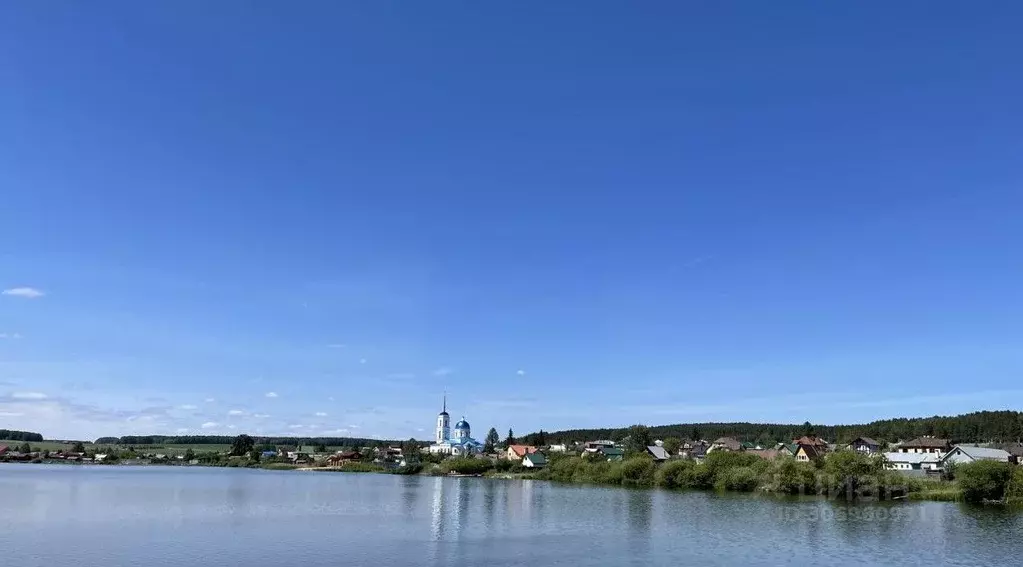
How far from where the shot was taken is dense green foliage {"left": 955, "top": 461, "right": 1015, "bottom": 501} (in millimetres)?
54844

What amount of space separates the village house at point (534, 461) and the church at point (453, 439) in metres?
42.9

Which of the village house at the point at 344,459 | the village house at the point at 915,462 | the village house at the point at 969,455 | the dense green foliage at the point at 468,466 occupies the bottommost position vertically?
the village house at the point at 344,459

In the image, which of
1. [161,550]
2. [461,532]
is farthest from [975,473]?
[161,550]

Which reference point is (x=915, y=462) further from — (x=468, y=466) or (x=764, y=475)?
(x=468, y=466)

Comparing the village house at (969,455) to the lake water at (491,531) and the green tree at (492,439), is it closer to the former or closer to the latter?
the lake water at (491,531)

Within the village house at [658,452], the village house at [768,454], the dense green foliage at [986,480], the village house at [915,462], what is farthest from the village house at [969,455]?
the village house at [658,452]

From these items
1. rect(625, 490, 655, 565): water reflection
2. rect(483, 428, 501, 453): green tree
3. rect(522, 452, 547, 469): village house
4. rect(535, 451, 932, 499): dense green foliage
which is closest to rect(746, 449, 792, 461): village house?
rect(535, 451, 932, 499): dense green foliage

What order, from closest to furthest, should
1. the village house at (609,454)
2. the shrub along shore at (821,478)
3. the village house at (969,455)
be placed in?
the shrub along shore at (821,478) < the village house at (969,455) < the village house at (609,454)

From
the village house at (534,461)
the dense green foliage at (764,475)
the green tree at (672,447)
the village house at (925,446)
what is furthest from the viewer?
the green tree at (672,447)

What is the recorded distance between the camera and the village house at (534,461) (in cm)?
11472

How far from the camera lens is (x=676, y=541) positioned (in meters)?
34.1

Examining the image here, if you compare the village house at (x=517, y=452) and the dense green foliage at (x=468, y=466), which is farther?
the village house at (x=517, y=452)

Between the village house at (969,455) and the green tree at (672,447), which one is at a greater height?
the village house at (969,455)

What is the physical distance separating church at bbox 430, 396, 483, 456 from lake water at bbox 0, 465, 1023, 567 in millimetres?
108290
